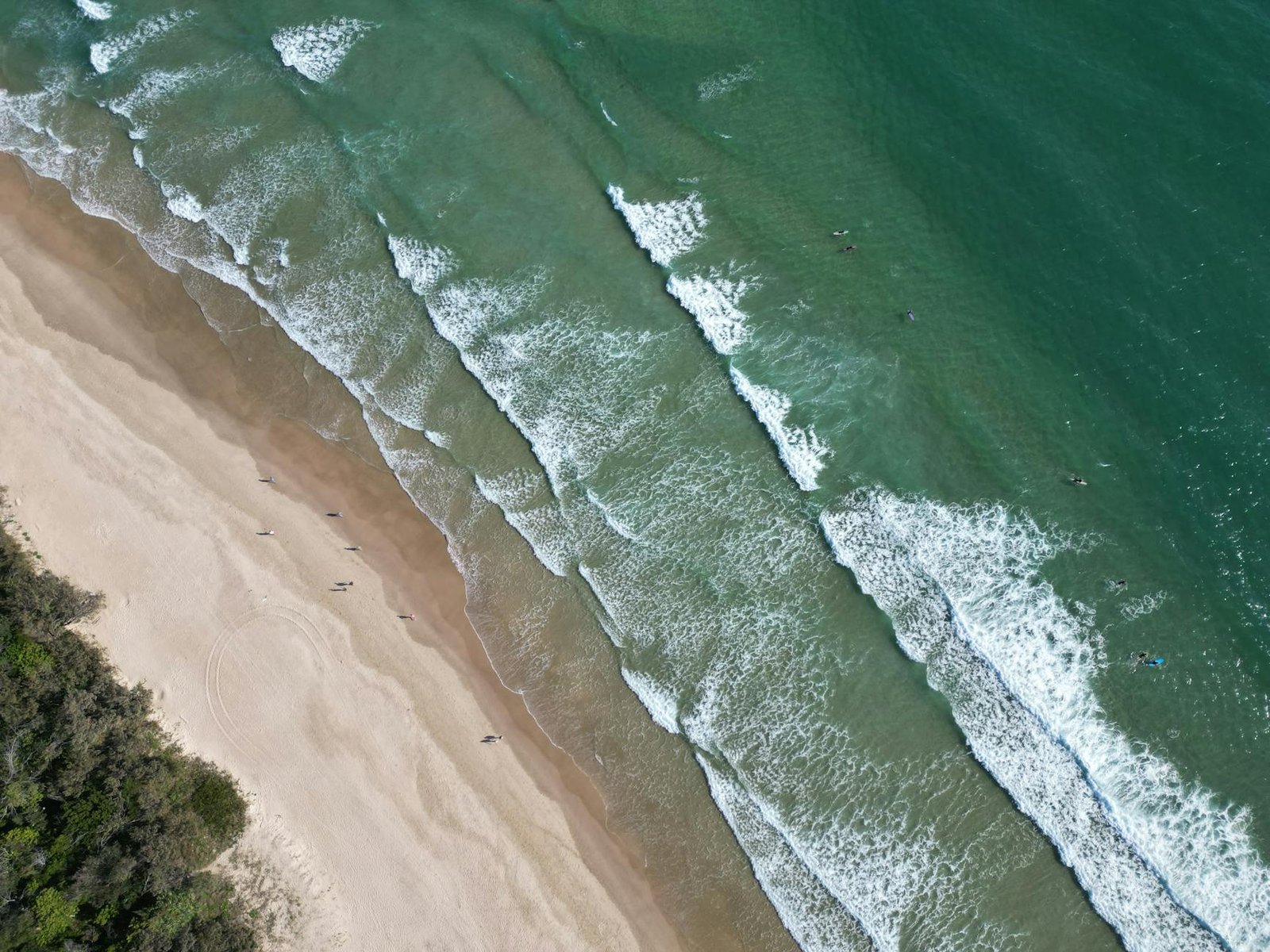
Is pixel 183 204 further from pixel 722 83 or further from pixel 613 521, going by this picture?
pixel 722 83

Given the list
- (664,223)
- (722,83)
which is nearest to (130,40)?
(664,223)

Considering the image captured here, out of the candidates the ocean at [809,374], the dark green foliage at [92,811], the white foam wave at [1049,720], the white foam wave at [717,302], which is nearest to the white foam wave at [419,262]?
the ocean at [809,374]

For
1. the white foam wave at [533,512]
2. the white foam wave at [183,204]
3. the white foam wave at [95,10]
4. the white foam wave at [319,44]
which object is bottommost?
the white foam wave at [533,512]

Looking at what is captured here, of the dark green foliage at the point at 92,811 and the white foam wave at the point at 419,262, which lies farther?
the white foam wave at the point at 419,262

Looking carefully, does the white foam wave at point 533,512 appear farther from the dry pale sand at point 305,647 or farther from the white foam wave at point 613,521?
the dry pale sand at point 305,647

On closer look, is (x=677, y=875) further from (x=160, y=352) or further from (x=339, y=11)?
(x=339, y=11)

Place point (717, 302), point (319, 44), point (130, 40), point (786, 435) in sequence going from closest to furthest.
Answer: point (786, 435)
point (717, 302)
point (319, 44)
point (130, 40)
